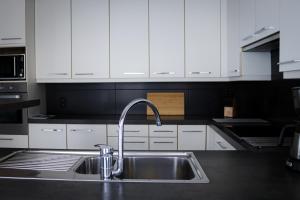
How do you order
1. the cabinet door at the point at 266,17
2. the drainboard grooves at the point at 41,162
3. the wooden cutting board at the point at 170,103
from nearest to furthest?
the drainboard grooves at the point at 41,162 < the cabinet door at the point at 266,17 < the wooden cutting board at the point at 170,103

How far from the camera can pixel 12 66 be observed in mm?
3266

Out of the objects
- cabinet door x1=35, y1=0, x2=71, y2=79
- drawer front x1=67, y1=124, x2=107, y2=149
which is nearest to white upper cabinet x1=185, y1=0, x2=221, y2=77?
drawer front x1=67, y1=124, x2=107, y2=149

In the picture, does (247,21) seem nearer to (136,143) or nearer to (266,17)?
(266,17)

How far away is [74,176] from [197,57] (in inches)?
96.5

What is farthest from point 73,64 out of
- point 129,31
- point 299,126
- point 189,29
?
point 299,126

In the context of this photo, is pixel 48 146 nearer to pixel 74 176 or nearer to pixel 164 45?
pixel 164 45

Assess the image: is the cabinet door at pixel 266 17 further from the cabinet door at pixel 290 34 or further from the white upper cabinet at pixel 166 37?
the white upper cabinet at pixel 166 37

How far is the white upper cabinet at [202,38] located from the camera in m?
3.34

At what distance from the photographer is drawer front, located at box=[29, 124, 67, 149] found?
10.8 feet

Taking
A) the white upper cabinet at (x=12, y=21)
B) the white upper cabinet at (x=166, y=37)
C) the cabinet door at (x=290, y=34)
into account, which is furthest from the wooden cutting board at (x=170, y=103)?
the cabinet door at (x=290, y=34)

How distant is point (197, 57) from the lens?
337 centimetres

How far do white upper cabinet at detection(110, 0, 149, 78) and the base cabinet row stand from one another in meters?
0.63

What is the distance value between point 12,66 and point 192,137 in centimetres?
207

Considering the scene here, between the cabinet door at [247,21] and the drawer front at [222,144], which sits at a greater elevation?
the cabinet door at [247,21]
